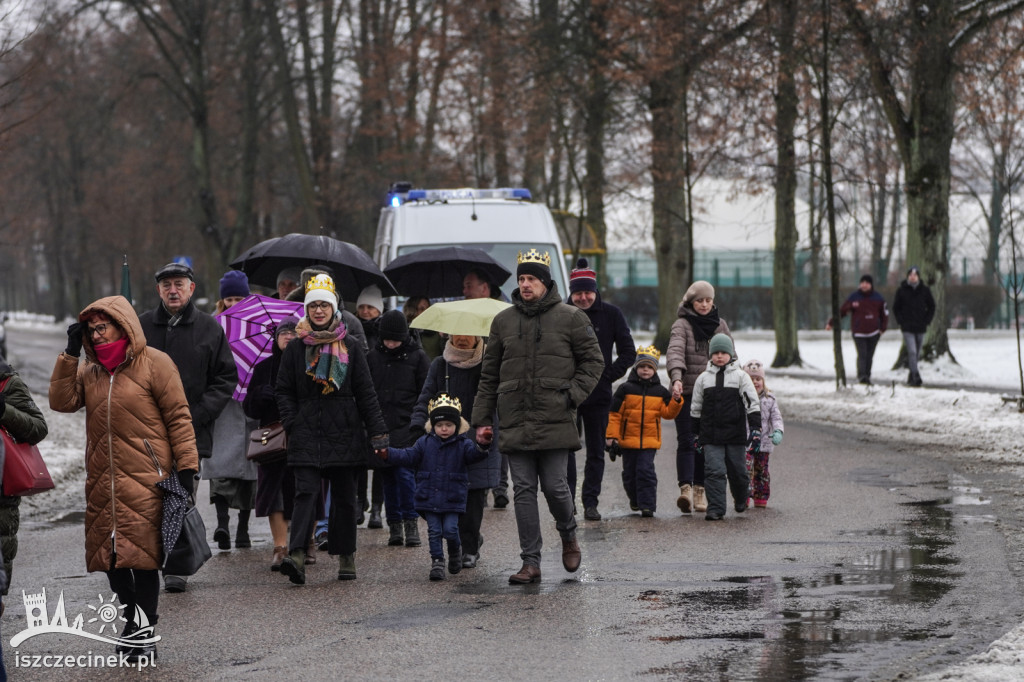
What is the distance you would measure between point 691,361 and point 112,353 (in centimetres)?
591

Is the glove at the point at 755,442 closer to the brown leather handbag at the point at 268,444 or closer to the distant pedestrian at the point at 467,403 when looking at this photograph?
the distant pedestrian at the point at 467,403

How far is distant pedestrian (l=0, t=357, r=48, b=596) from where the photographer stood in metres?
6.57

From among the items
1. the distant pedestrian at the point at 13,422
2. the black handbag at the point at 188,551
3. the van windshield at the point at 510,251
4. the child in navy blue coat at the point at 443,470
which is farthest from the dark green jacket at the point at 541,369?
the van windshield at the point at 510,251

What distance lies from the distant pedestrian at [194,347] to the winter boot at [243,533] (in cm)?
131

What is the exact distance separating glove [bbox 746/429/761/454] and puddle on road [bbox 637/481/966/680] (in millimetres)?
2095

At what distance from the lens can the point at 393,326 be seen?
1011 centimetres

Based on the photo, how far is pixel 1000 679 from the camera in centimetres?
571

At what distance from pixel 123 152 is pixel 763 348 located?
2666 centimetres

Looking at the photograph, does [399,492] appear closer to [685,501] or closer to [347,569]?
[347,569]

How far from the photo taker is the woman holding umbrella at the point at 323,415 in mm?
8469

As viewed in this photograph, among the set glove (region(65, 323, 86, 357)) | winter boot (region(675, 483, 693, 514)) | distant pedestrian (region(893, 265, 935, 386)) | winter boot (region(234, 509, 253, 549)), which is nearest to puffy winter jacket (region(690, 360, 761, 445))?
winter boot (region(675, 483, 693, 514))

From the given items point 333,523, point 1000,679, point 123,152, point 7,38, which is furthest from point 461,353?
point 123,152

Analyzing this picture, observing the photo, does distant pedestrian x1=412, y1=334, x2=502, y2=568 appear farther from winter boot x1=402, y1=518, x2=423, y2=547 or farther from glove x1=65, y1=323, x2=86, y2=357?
glove x1=65, y1=323, x2=86, y2=357

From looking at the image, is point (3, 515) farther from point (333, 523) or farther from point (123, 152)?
point (123, 152)
